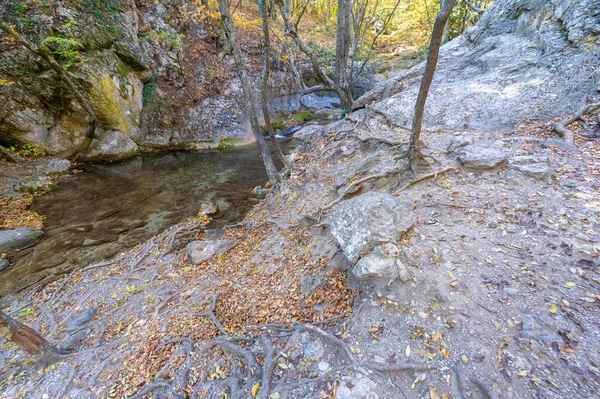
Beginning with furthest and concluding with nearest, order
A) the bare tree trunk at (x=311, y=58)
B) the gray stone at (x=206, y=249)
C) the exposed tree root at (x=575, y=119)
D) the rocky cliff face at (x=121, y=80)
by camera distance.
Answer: the rocky cliff face at (x=121, y=80) → the bare tree trunk at (x=311, y=58) → the gray stone at (x=206, y=249) → the exposed tree root at (x=575, y=119)

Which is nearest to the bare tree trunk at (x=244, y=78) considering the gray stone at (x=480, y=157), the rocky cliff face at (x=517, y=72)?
the rocky cliff face at (x=517, y=72)

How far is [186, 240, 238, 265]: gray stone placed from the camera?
553cm

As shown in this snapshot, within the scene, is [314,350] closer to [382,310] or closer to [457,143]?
[382,310]

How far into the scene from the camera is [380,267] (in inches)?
117

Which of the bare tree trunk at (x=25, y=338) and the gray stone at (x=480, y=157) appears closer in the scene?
the bare tree trunk at (x=25, y=338)

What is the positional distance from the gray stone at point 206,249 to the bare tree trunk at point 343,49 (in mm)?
7796

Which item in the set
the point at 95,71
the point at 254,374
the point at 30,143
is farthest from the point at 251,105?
the point at 30,143

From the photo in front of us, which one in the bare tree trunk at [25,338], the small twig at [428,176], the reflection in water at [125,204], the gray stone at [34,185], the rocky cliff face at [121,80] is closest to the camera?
the bare tree trunk at [25,338]

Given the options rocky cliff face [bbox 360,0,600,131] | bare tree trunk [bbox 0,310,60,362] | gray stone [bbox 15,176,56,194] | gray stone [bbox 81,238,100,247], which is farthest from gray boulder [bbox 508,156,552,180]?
gray stone [bbox 15,176,56,194]

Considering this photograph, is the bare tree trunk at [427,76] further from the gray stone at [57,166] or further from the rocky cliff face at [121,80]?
the gray stone at [57,166]

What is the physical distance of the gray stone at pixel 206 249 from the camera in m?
5.53

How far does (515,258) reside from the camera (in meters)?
2.90

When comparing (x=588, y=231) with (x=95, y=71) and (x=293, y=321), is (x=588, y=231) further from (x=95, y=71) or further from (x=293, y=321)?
(x=95, y=71)

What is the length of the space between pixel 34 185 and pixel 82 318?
784 cm
